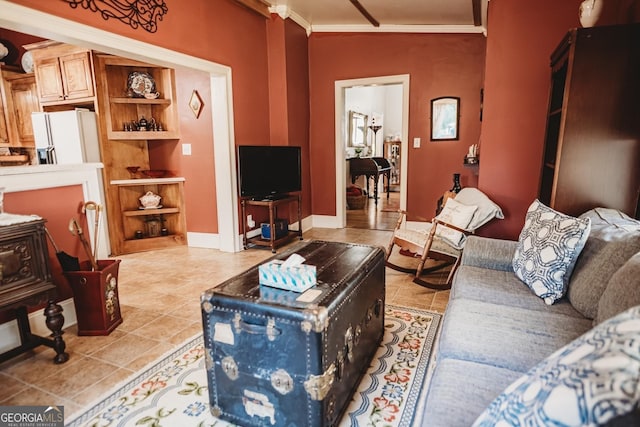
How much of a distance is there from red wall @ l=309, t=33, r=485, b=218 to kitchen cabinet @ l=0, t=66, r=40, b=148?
3.88m

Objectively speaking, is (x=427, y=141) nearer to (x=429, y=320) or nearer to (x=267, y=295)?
(x=429, y=320)

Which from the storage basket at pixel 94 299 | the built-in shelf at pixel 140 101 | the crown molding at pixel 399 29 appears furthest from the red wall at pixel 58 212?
the crown molding at pixel 399 29

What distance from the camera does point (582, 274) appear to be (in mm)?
1636

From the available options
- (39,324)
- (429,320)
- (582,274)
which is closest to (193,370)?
(39,324)

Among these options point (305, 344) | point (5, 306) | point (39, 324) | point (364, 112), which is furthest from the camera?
point (364, 112)

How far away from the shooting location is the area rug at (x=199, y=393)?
5.16 feet

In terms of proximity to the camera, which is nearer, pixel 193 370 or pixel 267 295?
pixel 267 295

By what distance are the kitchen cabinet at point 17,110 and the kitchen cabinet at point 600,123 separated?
6086mm

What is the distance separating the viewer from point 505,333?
4.65 feet

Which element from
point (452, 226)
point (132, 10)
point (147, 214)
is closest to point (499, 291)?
point (452, 226)

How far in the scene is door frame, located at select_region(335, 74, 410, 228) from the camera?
4.89m

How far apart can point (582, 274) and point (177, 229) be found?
4237mm

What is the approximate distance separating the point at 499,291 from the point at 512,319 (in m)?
0.32

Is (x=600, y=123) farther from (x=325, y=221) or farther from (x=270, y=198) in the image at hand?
(x=325, y=221)
